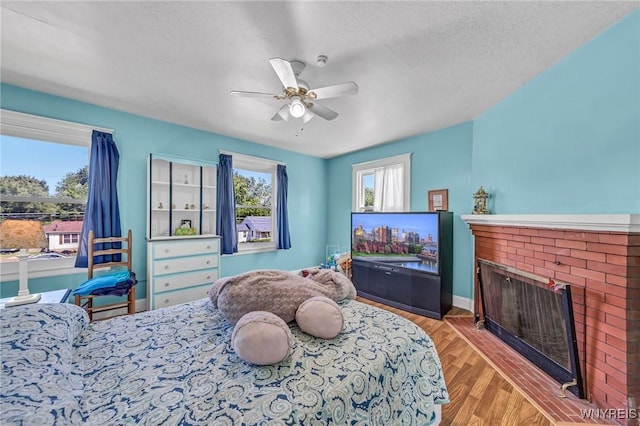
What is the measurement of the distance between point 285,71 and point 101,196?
8.61ft

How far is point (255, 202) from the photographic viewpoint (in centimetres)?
428

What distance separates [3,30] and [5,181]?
63.3 inches

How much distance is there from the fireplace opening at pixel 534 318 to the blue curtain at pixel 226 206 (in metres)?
3.31

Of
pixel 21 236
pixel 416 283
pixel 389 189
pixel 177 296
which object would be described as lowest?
pixel 177 296

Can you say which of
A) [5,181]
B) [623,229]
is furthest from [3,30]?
[623,229]

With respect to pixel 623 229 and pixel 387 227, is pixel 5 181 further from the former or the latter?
pixel 623 229

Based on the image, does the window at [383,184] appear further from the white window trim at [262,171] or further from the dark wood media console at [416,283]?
the white window trim at [262,171]

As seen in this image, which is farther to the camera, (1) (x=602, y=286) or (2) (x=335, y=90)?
(2) (x=335, y=90)

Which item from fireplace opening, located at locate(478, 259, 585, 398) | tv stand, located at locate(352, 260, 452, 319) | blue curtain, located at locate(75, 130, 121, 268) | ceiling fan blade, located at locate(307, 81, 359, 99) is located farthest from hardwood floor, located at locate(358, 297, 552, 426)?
blue curtain, located at locate(75, 130, 121, 268)

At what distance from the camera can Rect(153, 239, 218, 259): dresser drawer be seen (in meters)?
2.85

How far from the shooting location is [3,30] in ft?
5.26

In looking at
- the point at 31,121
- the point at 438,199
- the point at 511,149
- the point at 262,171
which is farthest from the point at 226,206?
the point at 511,149

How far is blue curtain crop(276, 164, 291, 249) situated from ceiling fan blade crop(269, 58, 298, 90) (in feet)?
8.45

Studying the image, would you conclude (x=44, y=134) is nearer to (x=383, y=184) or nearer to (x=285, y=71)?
(x=285, y=71)
